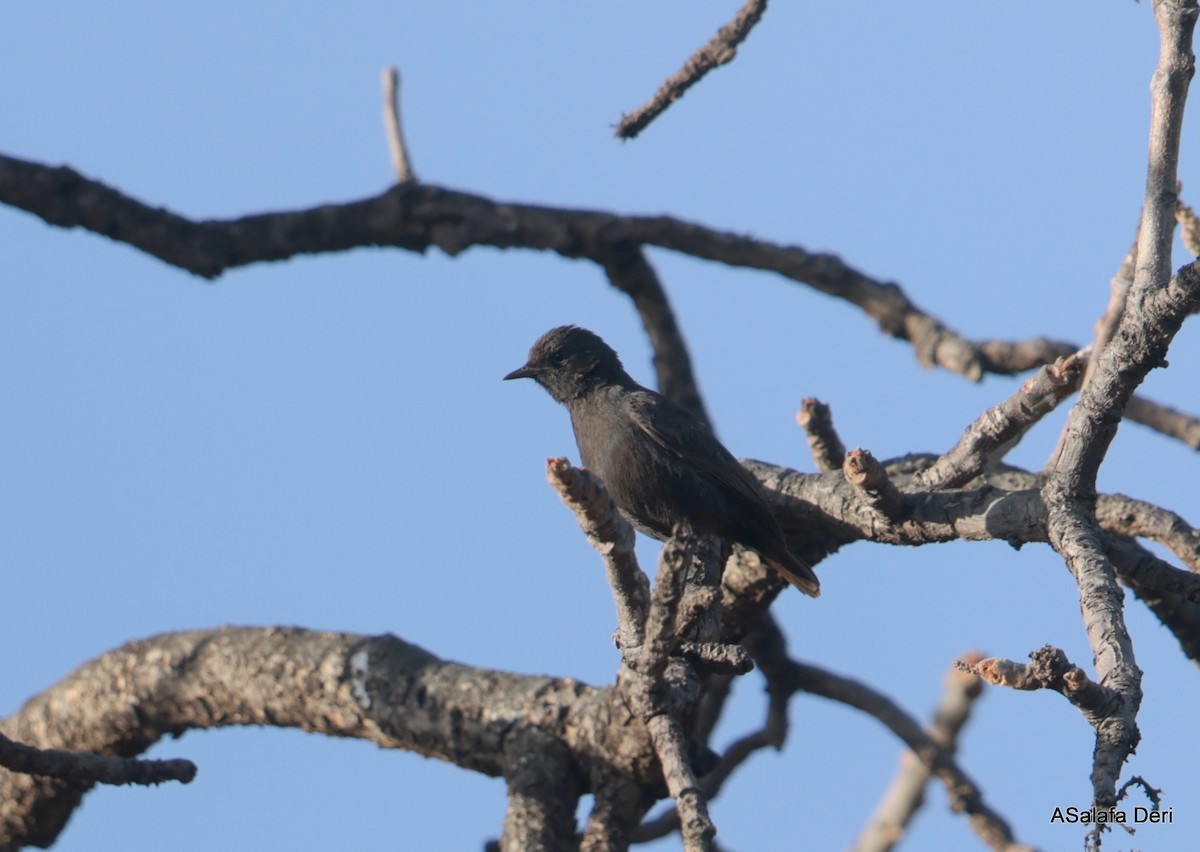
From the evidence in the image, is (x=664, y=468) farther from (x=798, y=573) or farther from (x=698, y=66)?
(x=698, y=66)

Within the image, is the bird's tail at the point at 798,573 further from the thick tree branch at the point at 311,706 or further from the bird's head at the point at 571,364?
the bird's head at the point at 571,364

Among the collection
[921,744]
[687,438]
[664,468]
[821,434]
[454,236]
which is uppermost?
[454,236]

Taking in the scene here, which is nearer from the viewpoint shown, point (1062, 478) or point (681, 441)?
point (1062, 478)

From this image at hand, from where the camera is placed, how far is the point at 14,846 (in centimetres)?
580

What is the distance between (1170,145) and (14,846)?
16.9ft

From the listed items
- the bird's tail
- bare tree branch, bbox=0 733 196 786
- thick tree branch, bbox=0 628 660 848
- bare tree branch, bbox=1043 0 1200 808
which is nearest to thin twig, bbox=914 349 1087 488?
bare tree branch, bbox=1043 0 1200 808

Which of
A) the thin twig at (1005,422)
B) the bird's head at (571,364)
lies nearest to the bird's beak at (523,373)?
the bird's head at (571,364)

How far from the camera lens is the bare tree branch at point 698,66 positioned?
525cm

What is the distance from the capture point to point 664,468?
6.18 m

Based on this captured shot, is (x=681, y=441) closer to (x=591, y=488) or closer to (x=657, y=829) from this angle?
(x=657, y=829)

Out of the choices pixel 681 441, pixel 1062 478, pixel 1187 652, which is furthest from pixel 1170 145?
pixel 681 441

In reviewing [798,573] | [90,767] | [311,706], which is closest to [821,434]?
[798,573]

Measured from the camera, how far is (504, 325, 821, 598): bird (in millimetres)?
5543

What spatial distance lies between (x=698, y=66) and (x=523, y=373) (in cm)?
227
